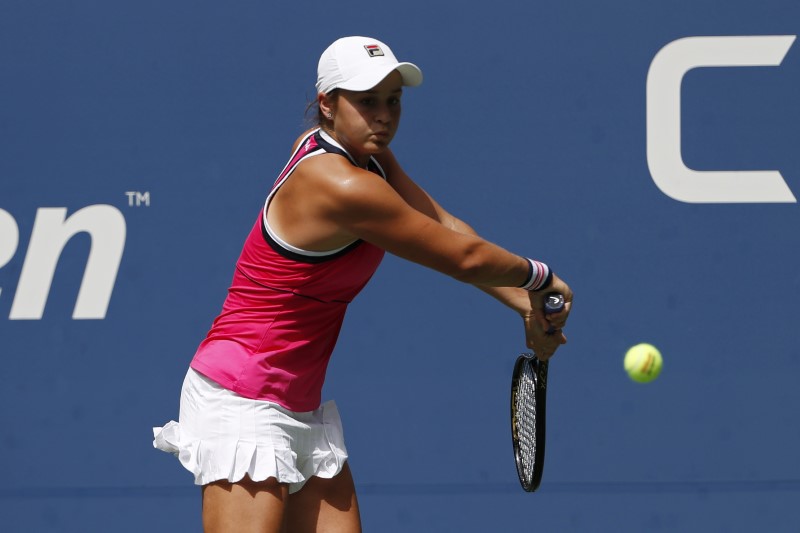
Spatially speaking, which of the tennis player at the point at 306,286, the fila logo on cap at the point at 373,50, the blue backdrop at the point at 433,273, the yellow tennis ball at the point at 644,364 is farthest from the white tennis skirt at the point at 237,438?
the blue backdrop at the point at 433,273

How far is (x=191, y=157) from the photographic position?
3.82 metres

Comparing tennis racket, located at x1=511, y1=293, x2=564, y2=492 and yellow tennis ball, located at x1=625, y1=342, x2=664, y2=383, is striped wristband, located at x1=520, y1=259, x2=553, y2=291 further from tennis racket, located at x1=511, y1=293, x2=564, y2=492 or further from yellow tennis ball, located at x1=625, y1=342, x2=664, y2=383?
yellow tennis ball, located at x1=625, y1=342, x2=664, y2=383

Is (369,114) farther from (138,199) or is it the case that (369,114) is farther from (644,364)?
(138,199)

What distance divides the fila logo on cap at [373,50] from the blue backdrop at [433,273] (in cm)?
127

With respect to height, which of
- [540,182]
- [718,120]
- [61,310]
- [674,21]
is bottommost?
[61,310]

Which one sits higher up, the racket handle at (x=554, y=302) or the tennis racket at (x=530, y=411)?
the racket handle at (x=554, y=302)

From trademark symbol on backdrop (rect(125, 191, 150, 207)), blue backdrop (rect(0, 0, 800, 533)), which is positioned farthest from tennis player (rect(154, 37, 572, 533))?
trademark symbol on backdrop (rect(125, 191, 150, 207))

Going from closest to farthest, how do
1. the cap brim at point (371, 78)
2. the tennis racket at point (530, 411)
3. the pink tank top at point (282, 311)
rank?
1. the cap brim at point (371, 78)
2. the pink tank top at point (282, 311)
3. the tennis racket at point (530, 411)

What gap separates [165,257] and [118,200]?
230 millimetres

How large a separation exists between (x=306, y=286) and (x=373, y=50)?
→ 51 cm

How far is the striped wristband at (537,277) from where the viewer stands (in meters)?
2.56

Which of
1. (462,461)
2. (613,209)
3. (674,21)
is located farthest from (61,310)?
(674,21)

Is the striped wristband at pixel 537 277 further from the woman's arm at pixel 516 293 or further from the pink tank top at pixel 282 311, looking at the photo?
the pink tank top at pixel 282 311

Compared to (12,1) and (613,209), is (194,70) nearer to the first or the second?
(12,1)
